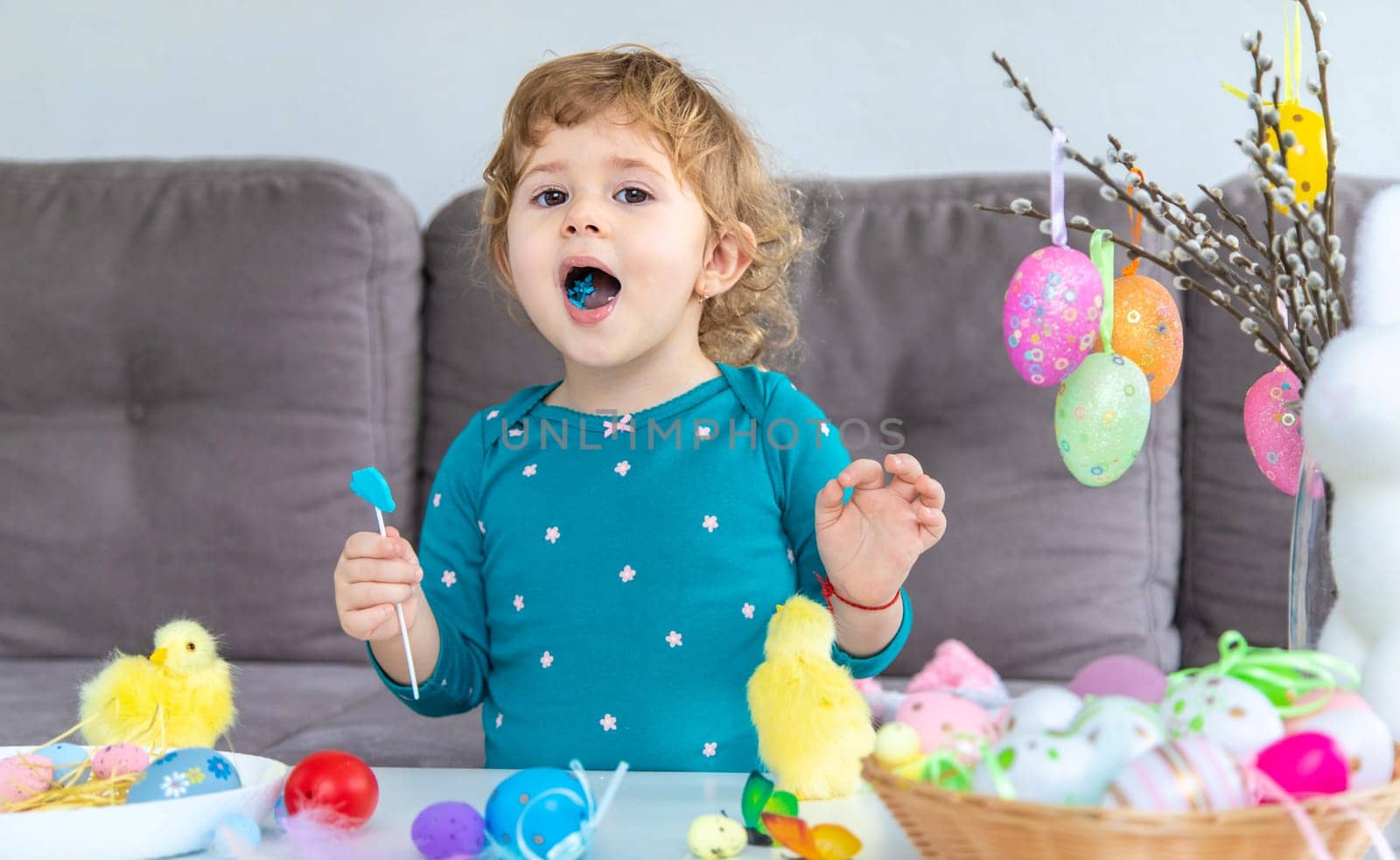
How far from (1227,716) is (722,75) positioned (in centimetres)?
159

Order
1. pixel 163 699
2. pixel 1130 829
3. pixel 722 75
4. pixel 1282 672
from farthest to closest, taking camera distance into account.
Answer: pixel 722 75 < pixel 163 699 < pixel 1282 672 < pixel 1130 829

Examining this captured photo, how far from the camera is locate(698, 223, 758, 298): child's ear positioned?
1123 mm

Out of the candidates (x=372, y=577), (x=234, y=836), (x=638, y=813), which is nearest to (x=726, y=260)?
(x=372, y=577)

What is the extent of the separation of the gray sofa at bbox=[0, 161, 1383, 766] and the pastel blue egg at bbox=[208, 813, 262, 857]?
0.84 meters

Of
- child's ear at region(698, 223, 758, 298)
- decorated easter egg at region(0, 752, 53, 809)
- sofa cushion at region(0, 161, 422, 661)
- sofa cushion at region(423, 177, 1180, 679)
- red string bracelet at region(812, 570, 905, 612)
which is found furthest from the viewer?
sofa cushion at region(0, 161, 422, 661)

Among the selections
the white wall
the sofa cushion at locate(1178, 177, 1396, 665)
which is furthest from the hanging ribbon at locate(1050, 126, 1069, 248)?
the white wall

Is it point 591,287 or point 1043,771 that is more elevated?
point 591,287

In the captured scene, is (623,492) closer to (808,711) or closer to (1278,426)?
(808,711)

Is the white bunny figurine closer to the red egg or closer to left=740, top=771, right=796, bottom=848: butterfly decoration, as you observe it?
left=740, top=771, right=796, bottom=848: butterfly decoration

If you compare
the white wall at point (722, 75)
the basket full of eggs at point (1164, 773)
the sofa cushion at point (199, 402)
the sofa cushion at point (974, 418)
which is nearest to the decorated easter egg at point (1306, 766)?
the basket full of eggs at point (1164, 773)

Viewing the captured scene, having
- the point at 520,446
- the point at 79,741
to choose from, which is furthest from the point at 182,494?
the point at 520,446

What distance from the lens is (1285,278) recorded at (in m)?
0.69

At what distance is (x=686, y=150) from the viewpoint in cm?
106

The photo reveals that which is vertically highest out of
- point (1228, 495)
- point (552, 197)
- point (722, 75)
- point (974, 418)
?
point (722, 75)
